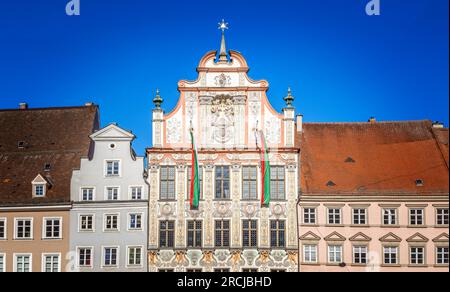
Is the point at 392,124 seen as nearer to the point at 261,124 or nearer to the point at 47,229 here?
the point at 261,124

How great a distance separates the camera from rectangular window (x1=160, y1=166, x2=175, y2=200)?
4566cm

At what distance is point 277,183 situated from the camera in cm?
4581

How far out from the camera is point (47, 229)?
150 ft

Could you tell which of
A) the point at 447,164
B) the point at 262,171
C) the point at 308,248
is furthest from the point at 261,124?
the point at 447,164

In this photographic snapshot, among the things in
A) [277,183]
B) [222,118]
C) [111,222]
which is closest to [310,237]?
[277,183]

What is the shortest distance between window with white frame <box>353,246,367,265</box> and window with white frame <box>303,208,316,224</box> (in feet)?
7.92

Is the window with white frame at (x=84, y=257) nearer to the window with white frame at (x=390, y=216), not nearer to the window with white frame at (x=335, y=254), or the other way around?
the window with white frame at (x=335, y=254)

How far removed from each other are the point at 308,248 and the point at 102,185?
10554 mm

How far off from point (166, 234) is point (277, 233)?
5389 millimetres

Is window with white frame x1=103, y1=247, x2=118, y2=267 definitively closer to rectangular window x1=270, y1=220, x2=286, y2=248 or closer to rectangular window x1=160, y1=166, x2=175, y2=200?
rectangular window x1=160, y1=166, x2=175, y2=200

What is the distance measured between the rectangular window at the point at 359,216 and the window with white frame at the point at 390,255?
1.65 m

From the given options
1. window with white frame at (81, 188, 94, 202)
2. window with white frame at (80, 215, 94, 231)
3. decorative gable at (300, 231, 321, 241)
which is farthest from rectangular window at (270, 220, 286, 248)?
window with white frame at (81, 188, 94, 202)

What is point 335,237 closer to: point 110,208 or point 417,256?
point 417,256
